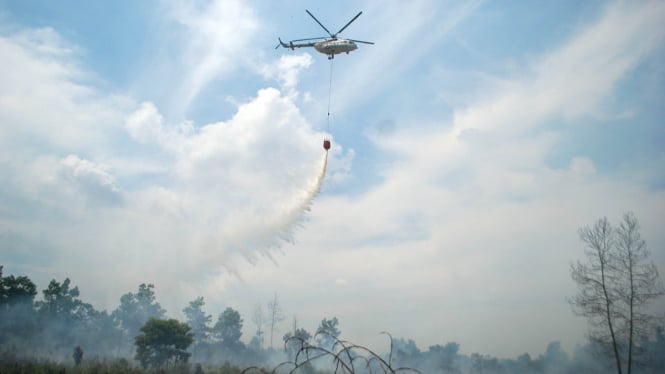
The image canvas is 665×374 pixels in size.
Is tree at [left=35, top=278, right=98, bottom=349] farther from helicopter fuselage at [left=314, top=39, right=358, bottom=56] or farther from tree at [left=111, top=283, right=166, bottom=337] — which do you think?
helicopter fuselage at [left=314, top=39, right=358, bottom=56]

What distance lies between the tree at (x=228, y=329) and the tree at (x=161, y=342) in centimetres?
5308

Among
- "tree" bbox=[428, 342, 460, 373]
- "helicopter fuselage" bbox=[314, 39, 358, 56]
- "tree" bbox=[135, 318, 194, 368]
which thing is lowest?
"tree" bbox=[428, 342, 460, 373]

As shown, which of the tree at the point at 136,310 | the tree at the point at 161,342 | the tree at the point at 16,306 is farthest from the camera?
the tree at the point at 136,310

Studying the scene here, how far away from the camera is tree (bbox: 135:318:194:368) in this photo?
64.9 metres

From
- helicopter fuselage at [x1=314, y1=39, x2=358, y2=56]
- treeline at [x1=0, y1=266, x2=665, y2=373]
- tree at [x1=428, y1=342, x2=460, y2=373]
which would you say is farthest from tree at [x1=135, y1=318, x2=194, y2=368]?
tree at [x1=428, y1=342, x2=460, y2=373]

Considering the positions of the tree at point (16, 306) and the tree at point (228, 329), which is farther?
the tree at point (228, 329)

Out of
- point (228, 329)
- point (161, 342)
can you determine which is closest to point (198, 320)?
point (228, 329)

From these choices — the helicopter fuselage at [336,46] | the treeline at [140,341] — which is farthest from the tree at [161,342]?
the helicopter fuselage at [336,46]

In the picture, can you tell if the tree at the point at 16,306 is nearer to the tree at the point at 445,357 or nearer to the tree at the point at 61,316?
the tree at the point at 61,316

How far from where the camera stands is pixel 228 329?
121 metres

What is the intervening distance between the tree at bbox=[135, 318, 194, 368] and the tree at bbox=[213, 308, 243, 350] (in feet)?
174

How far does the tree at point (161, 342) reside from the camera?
64.9m

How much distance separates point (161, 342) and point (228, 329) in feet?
190

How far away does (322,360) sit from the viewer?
122 meters
